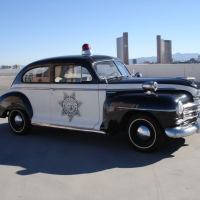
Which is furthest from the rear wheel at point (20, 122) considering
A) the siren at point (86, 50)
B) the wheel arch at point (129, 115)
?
the wheel arch at point (129, 115)

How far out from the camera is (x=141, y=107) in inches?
196

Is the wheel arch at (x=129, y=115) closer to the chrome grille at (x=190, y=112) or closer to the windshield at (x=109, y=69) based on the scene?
the chrome grille at (x=190, y=112)

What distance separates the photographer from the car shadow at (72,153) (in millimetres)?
4676

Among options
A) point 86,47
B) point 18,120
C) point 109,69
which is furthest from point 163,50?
point 18,120

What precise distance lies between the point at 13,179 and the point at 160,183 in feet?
6.84

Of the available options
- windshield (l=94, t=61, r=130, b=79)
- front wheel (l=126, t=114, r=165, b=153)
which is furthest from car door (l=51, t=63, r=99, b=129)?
front wheel (l=126, t=114, r=165, b=153)

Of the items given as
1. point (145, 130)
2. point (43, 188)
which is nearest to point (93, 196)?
point (43, 188)

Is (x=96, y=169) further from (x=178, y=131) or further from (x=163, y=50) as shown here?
(x=163, y=50)

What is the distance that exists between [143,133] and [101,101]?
101 centimetres

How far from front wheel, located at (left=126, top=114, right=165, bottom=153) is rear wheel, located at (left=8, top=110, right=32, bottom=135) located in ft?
8.52

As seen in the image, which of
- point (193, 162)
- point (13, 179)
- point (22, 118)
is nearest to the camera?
point (13, 179)

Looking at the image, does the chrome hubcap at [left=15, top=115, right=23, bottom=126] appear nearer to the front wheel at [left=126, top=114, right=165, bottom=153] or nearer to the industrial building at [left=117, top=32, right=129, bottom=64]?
the front wheel at [left=126, top=114, right=165, bottom=153]

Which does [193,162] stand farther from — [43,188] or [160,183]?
[43,188]

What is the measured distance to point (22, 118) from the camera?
22.3 feet
